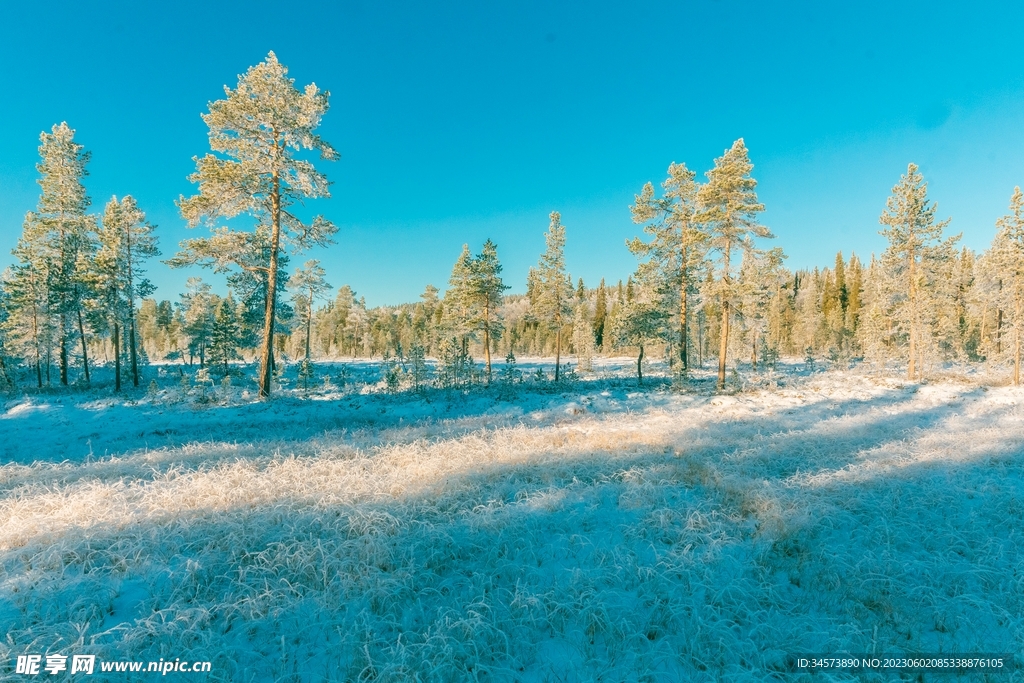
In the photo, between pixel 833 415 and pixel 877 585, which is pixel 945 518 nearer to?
pixel 877 585

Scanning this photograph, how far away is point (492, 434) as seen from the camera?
11.4m

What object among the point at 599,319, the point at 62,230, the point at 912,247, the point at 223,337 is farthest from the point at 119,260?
the point at 599,319

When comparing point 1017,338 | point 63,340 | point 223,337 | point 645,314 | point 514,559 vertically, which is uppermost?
point 645,314

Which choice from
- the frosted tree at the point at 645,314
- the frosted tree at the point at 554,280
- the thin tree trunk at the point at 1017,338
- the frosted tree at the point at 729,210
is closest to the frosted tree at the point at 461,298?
the frosted tree at the point at 554,280

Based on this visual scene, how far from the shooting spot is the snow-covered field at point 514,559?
11.5ft

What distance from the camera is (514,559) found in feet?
15.6

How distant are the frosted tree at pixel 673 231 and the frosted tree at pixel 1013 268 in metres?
18.8

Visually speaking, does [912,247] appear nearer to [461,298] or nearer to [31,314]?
[461,298]

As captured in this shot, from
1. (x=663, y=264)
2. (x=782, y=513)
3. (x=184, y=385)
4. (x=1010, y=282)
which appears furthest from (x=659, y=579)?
(x=1010, y=282)

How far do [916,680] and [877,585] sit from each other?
114 cm

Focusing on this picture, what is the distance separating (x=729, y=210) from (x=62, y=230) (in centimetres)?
3544

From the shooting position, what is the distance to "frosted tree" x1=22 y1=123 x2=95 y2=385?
22844 millimetres

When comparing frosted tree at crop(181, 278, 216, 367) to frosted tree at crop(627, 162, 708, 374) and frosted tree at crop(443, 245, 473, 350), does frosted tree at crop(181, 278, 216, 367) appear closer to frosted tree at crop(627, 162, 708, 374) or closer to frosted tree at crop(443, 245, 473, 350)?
frosted tree at crop(443, 245, 473, 350)

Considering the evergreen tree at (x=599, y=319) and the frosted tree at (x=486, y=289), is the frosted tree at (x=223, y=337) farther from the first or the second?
the evergreen tree at (x=599, y=319)
